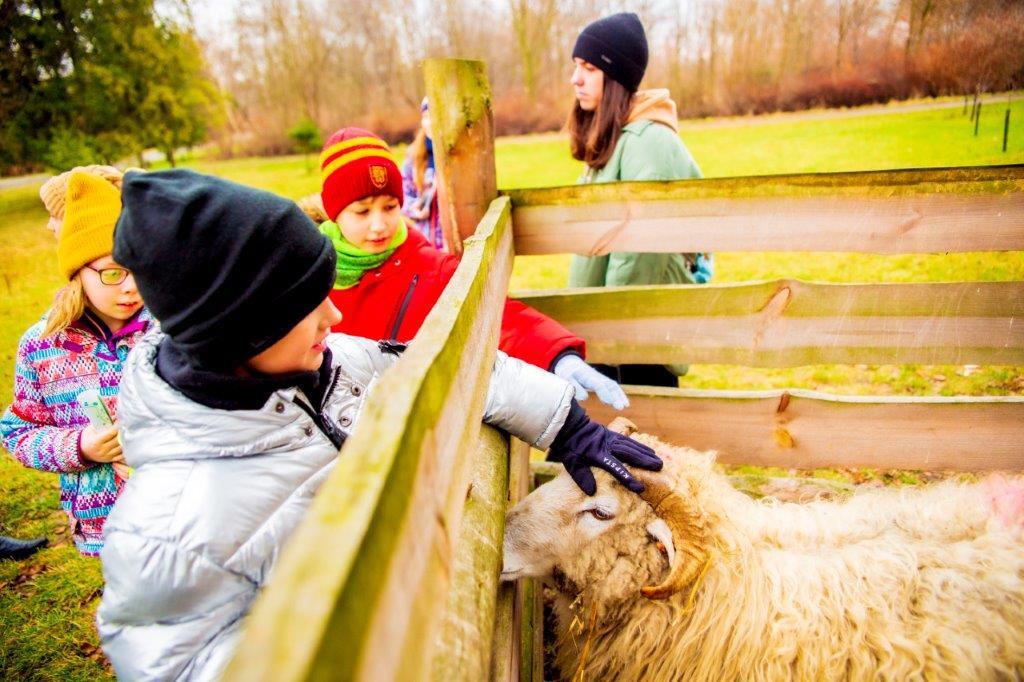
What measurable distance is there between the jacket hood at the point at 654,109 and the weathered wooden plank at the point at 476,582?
213 centimetres

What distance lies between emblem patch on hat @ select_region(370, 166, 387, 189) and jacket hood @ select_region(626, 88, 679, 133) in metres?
1.43

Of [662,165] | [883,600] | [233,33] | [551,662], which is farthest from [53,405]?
[233,33]

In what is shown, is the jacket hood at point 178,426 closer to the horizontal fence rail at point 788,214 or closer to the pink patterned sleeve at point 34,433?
the pink patterned sleeve at point 34,433

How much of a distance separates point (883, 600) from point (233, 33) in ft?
125

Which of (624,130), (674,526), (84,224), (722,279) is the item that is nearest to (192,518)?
(674,526)

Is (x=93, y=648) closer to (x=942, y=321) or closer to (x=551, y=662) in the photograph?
(x=551, y=662)

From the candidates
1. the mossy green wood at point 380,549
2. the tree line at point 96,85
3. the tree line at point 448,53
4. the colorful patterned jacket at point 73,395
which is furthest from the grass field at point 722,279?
the tree line at point 96,85

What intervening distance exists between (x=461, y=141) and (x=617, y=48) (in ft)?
4.05

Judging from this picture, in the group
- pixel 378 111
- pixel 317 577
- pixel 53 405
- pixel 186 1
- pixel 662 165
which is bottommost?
pixel 53 405

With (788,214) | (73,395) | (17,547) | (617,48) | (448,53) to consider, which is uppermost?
(448,53)

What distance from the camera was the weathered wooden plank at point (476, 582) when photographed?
0.85m

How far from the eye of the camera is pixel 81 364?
219cm

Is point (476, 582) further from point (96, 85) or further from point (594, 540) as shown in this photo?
point (96, 85)

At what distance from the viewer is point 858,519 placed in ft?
6.40
